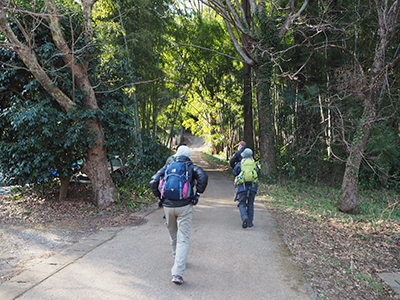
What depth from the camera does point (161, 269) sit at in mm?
4195

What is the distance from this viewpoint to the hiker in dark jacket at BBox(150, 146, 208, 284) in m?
3.75

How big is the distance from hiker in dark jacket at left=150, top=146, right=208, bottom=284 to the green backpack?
2.29 metres

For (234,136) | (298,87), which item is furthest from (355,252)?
(234,136)

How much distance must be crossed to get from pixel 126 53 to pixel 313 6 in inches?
351

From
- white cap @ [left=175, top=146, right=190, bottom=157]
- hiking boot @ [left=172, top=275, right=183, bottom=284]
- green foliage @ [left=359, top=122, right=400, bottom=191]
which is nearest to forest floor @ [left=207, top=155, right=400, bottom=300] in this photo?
hiking boot @ [left=172, top=275, right=183, bottom=284]

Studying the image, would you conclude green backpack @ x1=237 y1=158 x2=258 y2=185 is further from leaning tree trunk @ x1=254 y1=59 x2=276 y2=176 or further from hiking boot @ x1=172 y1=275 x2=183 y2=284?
leaning tree trunk @ x1=254 y1=59 x2=276 y2=176

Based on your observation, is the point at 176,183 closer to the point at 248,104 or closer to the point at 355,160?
the point at 355,160

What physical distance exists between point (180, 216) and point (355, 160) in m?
6.82

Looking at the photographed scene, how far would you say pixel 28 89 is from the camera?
753 cm

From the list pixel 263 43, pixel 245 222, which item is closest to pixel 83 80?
pixel 245 222

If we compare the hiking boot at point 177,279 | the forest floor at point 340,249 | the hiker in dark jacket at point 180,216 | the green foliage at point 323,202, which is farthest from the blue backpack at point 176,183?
the green foliage at point 323,202

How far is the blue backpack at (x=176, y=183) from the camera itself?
12.4 ft

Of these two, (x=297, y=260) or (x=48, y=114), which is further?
(x=48, y=114)

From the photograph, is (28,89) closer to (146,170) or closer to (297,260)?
(146,170)
